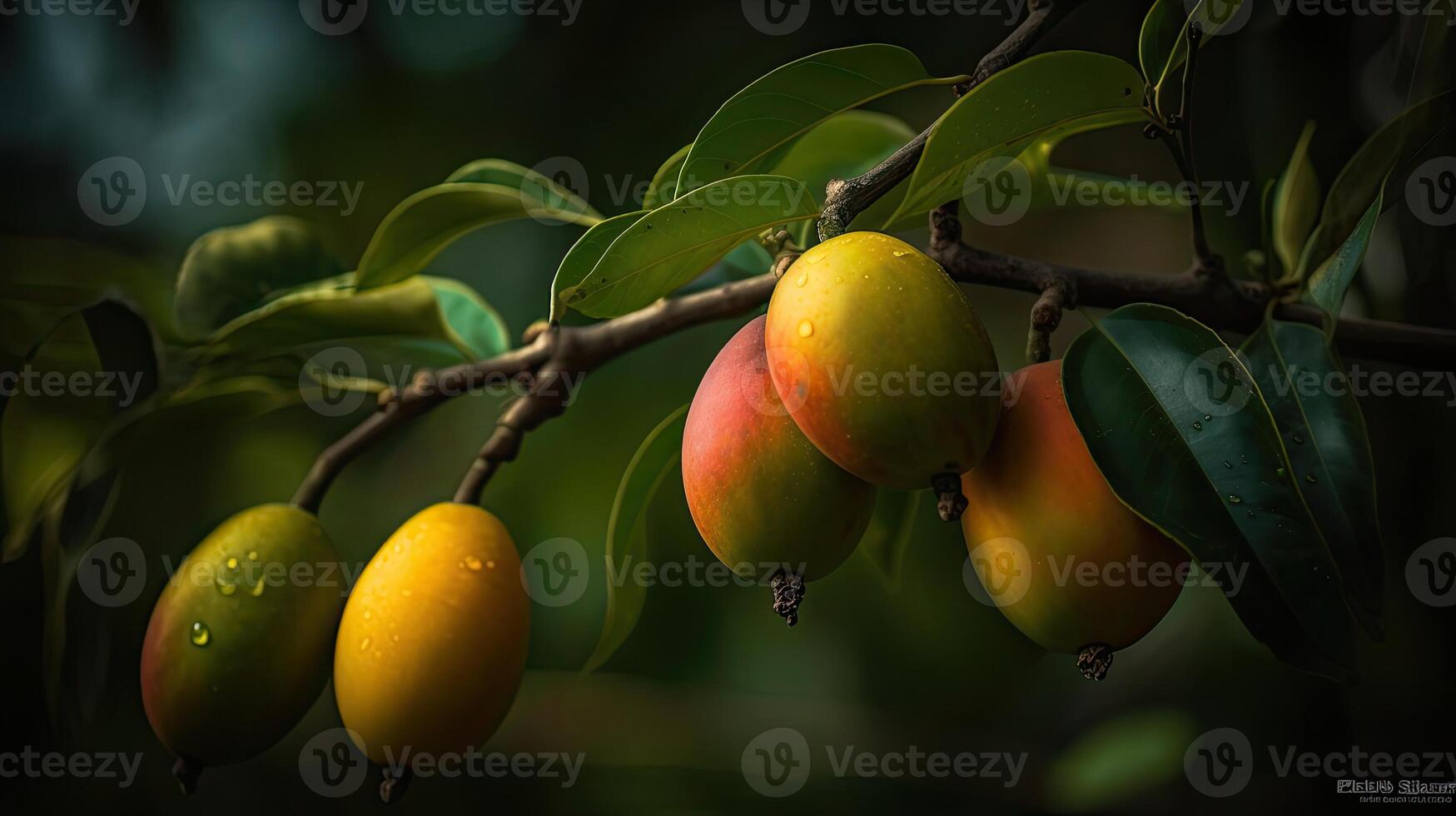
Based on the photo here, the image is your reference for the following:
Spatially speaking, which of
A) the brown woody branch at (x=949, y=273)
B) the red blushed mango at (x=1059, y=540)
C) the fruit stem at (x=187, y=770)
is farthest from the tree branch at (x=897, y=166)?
the fruit stem at (x=187, y=770)

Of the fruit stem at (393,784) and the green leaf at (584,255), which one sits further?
the fruit stem at (393,784)

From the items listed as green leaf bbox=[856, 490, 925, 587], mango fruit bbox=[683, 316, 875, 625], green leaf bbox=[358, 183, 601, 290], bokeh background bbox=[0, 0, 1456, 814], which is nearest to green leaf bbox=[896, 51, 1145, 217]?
mango fruit bbox=[683, 316, 875, 625]

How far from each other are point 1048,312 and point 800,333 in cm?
18

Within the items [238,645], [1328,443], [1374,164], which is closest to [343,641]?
[238,645]

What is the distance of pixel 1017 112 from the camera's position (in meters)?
0.42

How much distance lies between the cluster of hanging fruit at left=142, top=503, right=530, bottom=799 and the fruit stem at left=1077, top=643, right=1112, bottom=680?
0.33 meters

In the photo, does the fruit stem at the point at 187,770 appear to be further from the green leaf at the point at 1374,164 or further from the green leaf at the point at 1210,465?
A: the green leaf at the point at 1374,164

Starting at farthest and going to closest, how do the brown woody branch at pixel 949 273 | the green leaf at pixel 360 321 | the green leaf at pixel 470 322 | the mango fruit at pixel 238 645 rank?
the green leaf at pixel 470 322
the green leaf at pixel 360 321
the mango fruit at pixel 238 645
the brown woody branch at pixel 949 273

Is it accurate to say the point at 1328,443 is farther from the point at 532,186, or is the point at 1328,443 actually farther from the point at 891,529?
the point at 532,186

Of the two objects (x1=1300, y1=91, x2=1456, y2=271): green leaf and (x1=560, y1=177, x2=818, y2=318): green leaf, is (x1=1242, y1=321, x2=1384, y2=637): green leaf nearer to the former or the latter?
(x1=1300, y1=91, x2=1456, y2=271): green leaf

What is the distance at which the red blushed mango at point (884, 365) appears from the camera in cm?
Answer: 37

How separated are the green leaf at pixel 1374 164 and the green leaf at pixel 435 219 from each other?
481 mm

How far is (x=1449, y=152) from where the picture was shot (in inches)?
27.9

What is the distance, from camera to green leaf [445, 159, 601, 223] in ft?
2.35
